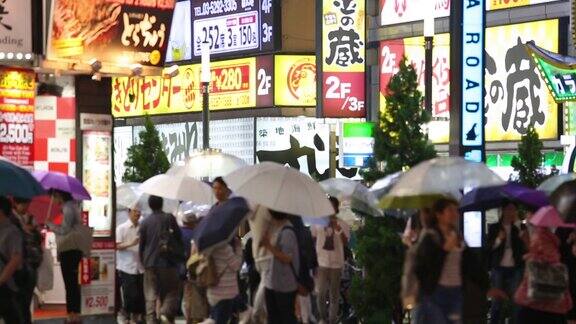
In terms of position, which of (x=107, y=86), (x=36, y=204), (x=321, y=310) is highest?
(x=107, y=86)

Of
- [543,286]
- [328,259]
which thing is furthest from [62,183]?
[543,286]

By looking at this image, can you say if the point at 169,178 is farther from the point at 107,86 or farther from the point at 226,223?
the point at 226,223

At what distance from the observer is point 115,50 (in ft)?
68.4

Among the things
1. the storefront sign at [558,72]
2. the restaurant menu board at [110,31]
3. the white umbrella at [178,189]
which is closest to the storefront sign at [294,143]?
the storefront sign at [558,72]

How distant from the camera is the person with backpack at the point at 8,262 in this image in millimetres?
13281

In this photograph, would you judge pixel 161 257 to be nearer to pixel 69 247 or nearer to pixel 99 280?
pixel 69 247

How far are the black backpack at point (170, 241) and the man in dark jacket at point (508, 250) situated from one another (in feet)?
13.4

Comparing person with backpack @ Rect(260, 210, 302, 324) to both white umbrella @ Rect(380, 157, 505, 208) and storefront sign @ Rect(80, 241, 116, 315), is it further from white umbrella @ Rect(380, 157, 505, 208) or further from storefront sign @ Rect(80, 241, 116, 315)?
storefront sign @ Rect(80, 241, 116, 315)

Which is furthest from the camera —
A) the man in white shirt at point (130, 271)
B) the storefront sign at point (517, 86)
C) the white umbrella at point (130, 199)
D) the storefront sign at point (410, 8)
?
the storefront sign at point (410, 8)

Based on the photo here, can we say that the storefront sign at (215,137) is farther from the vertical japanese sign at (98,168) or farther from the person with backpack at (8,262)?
the person with backpack at (8,262)

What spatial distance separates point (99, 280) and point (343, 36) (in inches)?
875

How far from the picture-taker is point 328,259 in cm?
2153

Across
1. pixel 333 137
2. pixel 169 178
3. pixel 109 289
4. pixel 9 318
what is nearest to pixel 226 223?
pixel 9 318

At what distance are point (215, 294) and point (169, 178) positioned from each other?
5.00 m
